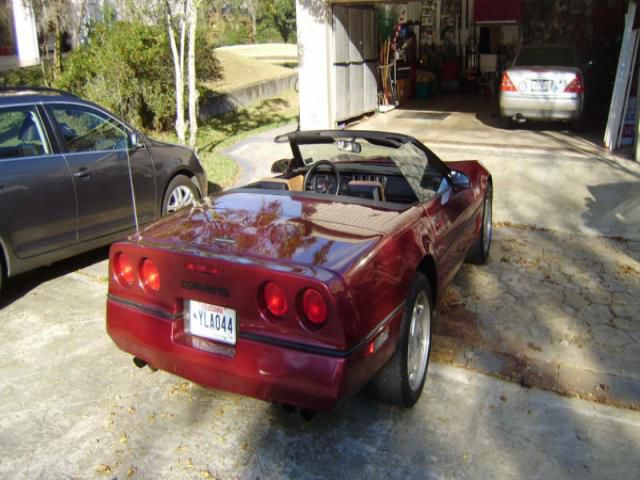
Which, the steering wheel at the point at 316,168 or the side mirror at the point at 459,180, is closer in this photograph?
the steering wheel at the point at 316,168

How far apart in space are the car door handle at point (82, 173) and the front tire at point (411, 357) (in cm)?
351

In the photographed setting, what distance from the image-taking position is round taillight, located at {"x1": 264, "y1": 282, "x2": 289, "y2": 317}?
3039 millimetres

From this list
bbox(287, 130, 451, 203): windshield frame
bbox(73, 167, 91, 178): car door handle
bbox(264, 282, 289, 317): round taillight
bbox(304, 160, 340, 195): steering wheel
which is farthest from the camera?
bbox(73, 167, 91, 178): car door handle

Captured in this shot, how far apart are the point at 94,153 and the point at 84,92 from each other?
693 centimetres

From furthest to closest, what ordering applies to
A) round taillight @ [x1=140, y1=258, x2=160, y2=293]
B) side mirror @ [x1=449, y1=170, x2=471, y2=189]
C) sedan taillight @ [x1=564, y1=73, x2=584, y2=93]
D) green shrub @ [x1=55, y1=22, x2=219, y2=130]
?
sedan taillight @ [x1=564, y1=73, x2=584, y2=93]
green shrub @ [x1=55, y1=22, x2=219, y2=130]
side mirror @ [x1=449, y1=170, x2=471, y2=189]
round taillight @ [x1=140, y1=258, x2=160, y2=293]

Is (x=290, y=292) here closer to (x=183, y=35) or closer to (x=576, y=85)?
(x=183, y=35)

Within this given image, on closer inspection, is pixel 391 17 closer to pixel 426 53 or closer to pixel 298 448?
pixel 426 53

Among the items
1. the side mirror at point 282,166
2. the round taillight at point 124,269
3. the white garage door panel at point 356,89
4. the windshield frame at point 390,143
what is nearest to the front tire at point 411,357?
the windshield frame at point 390,143

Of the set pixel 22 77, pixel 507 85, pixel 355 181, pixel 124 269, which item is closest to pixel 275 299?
pixel 124 269

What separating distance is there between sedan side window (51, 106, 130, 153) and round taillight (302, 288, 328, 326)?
3.36 meters

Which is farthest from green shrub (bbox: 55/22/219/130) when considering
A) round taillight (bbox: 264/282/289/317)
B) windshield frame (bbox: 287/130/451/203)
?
round taillight (bbox: 264/282/289/317)

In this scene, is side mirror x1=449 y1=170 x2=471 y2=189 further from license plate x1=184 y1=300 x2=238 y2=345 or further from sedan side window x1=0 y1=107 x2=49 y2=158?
sedan side window x1=0 y1=107 x2=49 y2=158

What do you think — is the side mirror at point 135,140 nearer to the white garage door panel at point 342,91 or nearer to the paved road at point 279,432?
the paved road at point 279,432

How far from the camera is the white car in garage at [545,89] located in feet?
40.1
